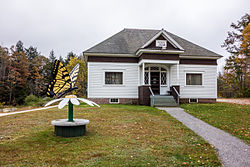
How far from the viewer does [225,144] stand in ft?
20.4

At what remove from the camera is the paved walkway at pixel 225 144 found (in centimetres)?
490

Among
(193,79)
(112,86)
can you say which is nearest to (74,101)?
(112,86)

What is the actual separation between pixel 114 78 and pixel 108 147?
11.7 m

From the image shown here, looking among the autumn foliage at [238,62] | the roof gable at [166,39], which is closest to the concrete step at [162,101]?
the roof gable at [166,39]

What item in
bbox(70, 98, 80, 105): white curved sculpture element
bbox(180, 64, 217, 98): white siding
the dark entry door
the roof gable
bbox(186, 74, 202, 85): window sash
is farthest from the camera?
bbox(186, 74, 202, 85): window sash

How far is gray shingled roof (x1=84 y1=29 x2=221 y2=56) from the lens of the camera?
16844 mm

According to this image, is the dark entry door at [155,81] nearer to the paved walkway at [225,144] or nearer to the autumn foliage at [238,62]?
the paved walkway at [225,144]

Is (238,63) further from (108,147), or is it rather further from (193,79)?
(108,147)

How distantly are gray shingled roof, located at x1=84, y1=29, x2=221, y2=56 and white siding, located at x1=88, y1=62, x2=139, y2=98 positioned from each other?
3.97 ft

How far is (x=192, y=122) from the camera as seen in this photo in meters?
9.38

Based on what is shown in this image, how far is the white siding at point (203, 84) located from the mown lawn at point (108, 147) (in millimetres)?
10227

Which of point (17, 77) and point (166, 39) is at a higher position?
point (166, 39)

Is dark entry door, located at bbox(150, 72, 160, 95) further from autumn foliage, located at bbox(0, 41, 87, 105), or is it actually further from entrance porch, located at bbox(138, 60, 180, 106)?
autumn foliage, located at bbox(0, 41, 87, 105)

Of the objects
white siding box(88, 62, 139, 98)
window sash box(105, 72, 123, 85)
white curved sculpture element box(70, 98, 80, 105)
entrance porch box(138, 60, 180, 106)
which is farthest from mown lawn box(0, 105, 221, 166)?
window sash box(105, 72, 123, 85)
